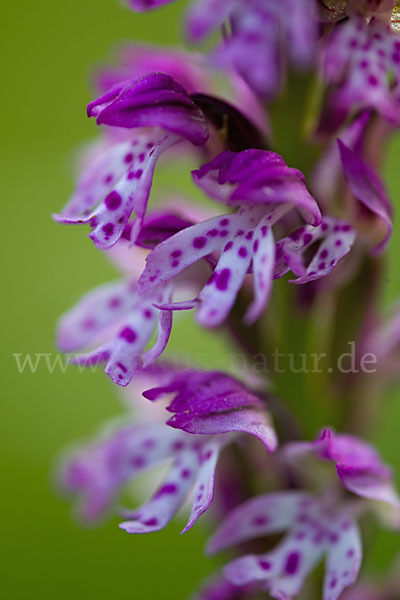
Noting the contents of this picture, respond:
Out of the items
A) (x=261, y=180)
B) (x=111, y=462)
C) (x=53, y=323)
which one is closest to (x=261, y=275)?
(x=261, y=180)

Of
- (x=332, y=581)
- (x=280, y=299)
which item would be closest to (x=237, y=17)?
(x=280, y=299)

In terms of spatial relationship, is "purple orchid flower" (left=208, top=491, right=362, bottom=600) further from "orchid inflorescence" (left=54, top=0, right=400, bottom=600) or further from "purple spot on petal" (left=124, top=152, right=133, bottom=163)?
"purple spot on petal" (left=124, top=152, right=133, bottom=163)

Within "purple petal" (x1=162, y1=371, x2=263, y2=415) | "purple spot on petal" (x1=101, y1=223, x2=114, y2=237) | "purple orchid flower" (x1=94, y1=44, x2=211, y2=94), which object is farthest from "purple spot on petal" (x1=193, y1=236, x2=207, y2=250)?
"purple orchid flower" (x1=94, y1=44, x2=211, y2=94)

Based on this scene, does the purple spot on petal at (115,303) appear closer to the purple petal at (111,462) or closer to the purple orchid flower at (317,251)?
the purple petal at (111,462)

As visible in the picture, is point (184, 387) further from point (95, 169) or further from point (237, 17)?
point (237, 17)

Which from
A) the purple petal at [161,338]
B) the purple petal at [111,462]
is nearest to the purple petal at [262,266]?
the purple petal at [161,338]

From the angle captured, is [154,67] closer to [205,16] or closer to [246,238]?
[205,16]
